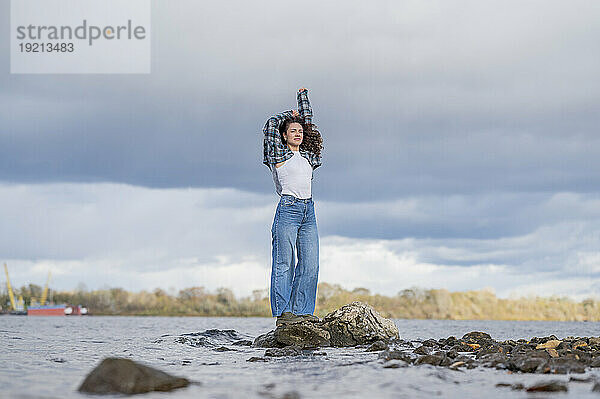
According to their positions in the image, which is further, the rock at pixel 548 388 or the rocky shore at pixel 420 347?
the rocky shore at pixel 420 347

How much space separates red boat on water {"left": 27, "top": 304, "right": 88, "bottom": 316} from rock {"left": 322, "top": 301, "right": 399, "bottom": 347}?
26779mm

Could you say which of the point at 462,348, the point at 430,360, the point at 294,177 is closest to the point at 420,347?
the point at 462,348

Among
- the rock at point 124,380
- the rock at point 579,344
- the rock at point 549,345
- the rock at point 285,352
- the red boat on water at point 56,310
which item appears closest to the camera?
the rock at point 124,380

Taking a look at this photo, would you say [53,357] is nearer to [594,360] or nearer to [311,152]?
[311,152]

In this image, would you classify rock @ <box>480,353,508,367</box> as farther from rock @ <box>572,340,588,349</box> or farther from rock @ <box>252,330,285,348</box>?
rock @ <box>252,330,285,348</box>

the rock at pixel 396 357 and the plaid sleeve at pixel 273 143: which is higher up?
the plaid sleeve at pixel 273 143

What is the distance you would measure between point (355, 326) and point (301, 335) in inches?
39.6

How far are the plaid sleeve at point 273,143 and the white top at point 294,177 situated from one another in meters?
0.14

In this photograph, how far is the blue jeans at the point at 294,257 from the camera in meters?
10.2

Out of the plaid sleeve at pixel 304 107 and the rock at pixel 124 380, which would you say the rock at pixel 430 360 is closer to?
the rock at pixel 124 380

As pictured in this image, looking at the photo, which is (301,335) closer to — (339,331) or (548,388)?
(339,331)

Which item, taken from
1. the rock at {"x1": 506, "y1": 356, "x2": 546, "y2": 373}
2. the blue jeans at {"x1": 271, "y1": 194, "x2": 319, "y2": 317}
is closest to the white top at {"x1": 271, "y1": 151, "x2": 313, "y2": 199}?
the blue jeans at {"x1": 271, "y1": 194, "x2": 319, "y2": 317}

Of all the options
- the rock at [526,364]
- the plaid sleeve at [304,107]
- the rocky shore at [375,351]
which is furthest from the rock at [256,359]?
the plaid sleeve at [304,107]

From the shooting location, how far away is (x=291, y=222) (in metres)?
10.3
